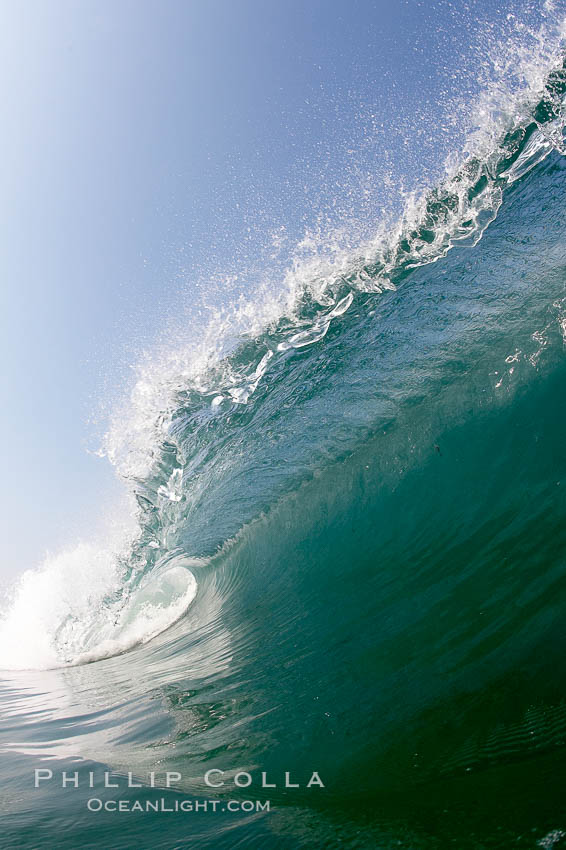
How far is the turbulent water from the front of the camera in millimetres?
1637

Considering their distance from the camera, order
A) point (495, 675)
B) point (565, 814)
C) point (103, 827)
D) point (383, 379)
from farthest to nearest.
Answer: point (383, 379) < point (495, 675) < point (103, 827) < point (565, 814)

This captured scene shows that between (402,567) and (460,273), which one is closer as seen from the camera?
(402,567)

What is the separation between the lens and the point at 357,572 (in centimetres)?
424

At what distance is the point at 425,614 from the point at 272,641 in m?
1.54

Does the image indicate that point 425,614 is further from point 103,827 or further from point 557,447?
point 103,827

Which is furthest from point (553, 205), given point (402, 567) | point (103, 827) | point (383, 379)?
point (103, 827)

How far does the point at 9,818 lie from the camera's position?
63.7 inches

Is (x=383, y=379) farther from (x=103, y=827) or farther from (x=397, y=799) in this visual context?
(x=103, y=827)

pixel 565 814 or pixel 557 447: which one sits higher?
pixel 557 447

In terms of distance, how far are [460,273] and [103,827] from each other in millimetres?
6148

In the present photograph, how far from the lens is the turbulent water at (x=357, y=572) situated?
164 centimetres

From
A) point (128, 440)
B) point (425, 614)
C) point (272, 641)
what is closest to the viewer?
point (425, 614)

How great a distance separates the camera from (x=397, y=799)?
1.58 m

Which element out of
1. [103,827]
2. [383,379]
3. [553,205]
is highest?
[553,205]
